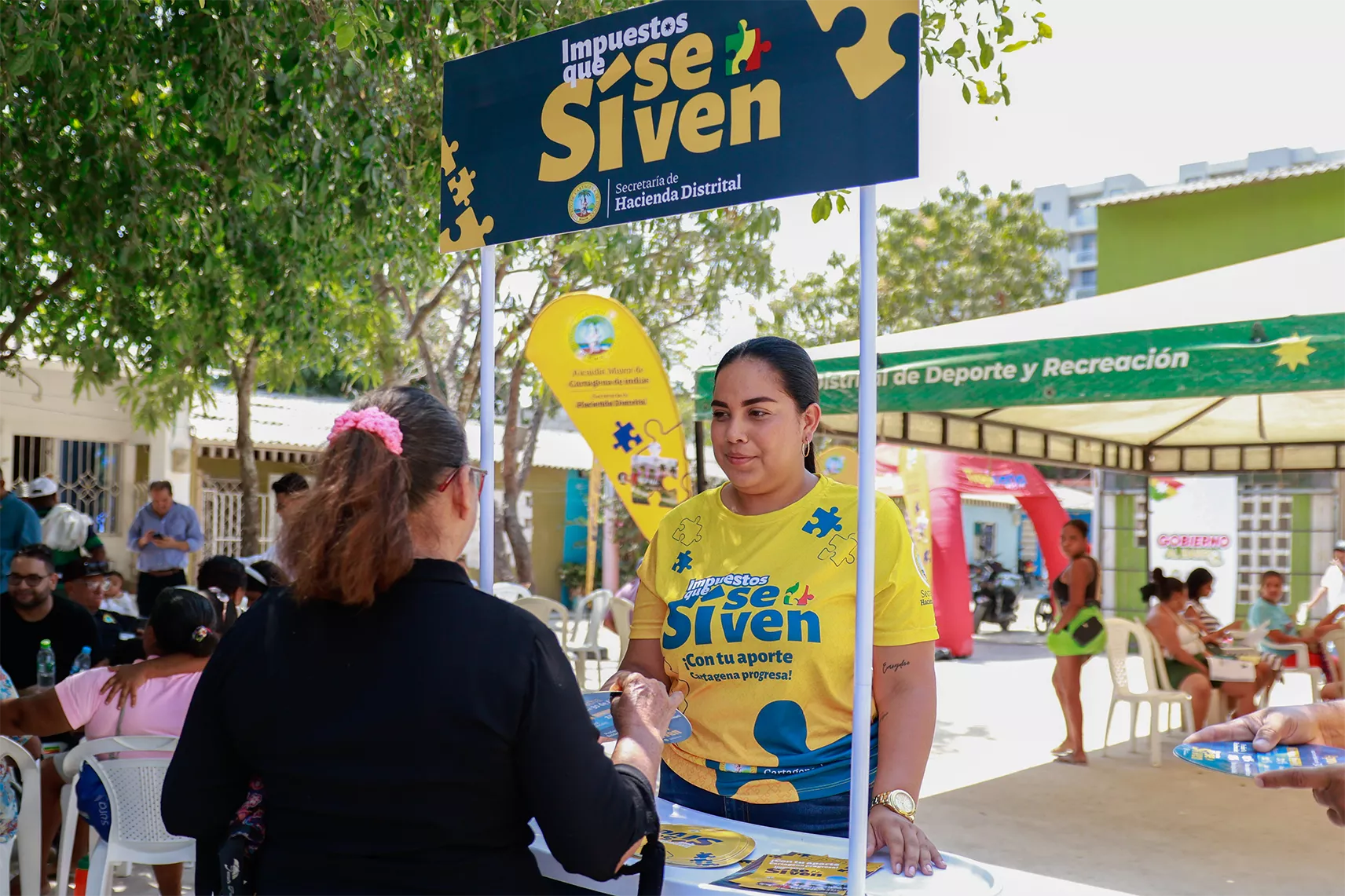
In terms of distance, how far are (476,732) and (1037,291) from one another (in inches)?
867

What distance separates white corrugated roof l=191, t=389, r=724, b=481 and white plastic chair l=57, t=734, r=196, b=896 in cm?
1069

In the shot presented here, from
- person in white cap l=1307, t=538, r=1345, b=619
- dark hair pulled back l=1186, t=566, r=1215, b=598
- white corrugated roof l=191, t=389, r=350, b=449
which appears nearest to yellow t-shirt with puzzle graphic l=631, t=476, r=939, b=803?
dark hair pulled back l=1186, t=566, r=1215, b=598

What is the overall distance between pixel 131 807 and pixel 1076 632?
18.8 ft

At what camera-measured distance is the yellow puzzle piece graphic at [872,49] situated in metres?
1.79

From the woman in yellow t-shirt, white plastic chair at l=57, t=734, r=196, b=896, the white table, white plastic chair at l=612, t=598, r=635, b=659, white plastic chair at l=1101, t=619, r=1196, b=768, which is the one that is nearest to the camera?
the white table

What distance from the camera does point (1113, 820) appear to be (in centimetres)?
593

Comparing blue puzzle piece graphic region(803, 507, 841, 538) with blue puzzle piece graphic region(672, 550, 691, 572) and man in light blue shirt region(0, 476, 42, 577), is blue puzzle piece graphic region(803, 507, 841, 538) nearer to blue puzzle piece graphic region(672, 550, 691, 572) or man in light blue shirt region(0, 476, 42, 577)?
blue puzzle piece graphic region(672, 550, 691, 572)

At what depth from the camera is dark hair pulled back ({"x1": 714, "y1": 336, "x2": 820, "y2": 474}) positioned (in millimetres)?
2111

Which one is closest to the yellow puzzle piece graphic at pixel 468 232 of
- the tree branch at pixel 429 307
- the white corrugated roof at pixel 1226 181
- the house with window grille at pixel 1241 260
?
the tree branch at pixel 429 307

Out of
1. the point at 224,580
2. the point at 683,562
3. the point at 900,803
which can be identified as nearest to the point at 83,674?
the point at 224,580

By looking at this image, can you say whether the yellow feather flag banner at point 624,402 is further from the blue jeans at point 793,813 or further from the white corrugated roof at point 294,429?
the white corrugated roof at point 294,429

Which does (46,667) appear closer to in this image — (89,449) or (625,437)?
(625,437)

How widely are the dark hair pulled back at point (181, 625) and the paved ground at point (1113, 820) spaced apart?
1.52 metres

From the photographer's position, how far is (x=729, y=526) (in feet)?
6.95
